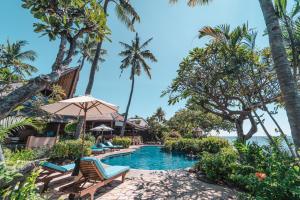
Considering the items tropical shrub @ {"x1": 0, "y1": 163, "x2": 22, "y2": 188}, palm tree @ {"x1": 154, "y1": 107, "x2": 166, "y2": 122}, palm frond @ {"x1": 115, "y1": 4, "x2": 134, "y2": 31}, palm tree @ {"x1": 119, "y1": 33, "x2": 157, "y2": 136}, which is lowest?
tropical shrub @ {"x1": 0, "y1": 163, "x2": 22, "y2": 188}

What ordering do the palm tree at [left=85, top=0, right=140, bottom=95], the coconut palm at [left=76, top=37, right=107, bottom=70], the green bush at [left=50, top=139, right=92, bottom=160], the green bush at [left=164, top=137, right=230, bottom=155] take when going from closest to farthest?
1. the green bush at [left=50, top=139, right=92, bottom=160]
2. the palm tree at [left=85, top=0, right=140, bottom=95]
3. the green bush at [left=164, top=137, right=230, bottom=155]
4. the coconut palm at [left=76, top=37, right=107, bottom=70]

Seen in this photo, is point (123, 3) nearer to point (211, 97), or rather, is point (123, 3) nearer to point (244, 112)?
point (211, 97)

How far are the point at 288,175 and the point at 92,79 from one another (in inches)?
527

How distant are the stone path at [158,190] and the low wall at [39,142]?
454 centimetres

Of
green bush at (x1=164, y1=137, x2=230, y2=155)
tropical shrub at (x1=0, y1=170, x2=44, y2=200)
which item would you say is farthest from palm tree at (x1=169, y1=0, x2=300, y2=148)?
green bush at (x1=164, y1=137, x2=230, y2=155)

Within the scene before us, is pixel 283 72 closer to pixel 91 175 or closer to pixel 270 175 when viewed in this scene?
pixel 270 175

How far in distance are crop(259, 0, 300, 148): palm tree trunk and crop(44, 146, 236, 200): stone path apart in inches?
130

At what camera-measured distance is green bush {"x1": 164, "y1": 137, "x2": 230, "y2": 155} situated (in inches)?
650

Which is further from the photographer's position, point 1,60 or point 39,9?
point 1,60

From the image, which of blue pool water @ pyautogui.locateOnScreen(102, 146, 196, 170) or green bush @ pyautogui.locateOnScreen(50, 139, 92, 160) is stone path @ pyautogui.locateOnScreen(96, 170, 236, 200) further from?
blue pool water @ pyautogui.locateOnScreen(102, 146, 196, 170)

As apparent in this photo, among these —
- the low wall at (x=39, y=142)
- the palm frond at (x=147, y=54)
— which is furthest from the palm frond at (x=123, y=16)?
the palm frond at (x=147, y=54)

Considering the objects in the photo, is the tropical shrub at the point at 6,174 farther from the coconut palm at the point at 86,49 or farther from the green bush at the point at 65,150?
the coconut palm at the point at 86,49

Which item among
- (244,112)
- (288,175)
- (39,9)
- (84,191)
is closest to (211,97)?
(244,112)

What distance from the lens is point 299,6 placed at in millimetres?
4027
